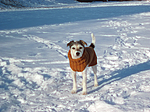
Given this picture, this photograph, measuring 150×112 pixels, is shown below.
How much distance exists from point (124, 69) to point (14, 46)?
4500 millimetres

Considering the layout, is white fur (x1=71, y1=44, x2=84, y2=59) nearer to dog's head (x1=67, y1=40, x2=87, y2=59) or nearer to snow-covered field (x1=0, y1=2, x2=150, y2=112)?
dog's head (x1=67, y1=40, x2=87, y2=59)

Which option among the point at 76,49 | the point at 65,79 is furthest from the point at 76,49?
the point at 65,79

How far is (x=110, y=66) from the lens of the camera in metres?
5.23

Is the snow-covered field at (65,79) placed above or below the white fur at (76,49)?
below

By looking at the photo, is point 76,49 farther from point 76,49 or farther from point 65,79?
point 65,79

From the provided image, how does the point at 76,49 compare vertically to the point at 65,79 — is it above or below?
above

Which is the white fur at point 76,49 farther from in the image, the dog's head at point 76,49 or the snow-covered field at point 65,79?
the snow-covered field at point 65,79

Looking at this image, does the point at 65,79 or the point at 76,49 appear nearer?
the point at 76,49

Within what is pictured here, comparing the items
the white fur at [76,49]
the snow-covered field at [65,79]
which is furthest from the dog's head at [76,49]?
the snow-covered field at [65,79]

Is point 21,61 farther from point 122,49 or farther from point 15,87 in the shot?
point 122,49

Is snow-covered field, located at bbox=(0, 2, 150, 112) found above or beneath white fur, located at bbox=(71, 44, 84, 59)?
beneath

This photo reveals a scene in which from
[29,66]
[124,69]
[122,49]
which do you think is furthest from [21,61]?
Answer: [122,49]

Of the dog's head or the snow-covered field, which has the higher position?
the dog's head

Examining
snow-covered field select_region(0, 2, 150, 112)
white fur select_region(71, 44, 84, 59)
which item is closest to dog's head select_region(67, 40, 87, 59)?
white fur select_region(71, 44, 84, 59)
